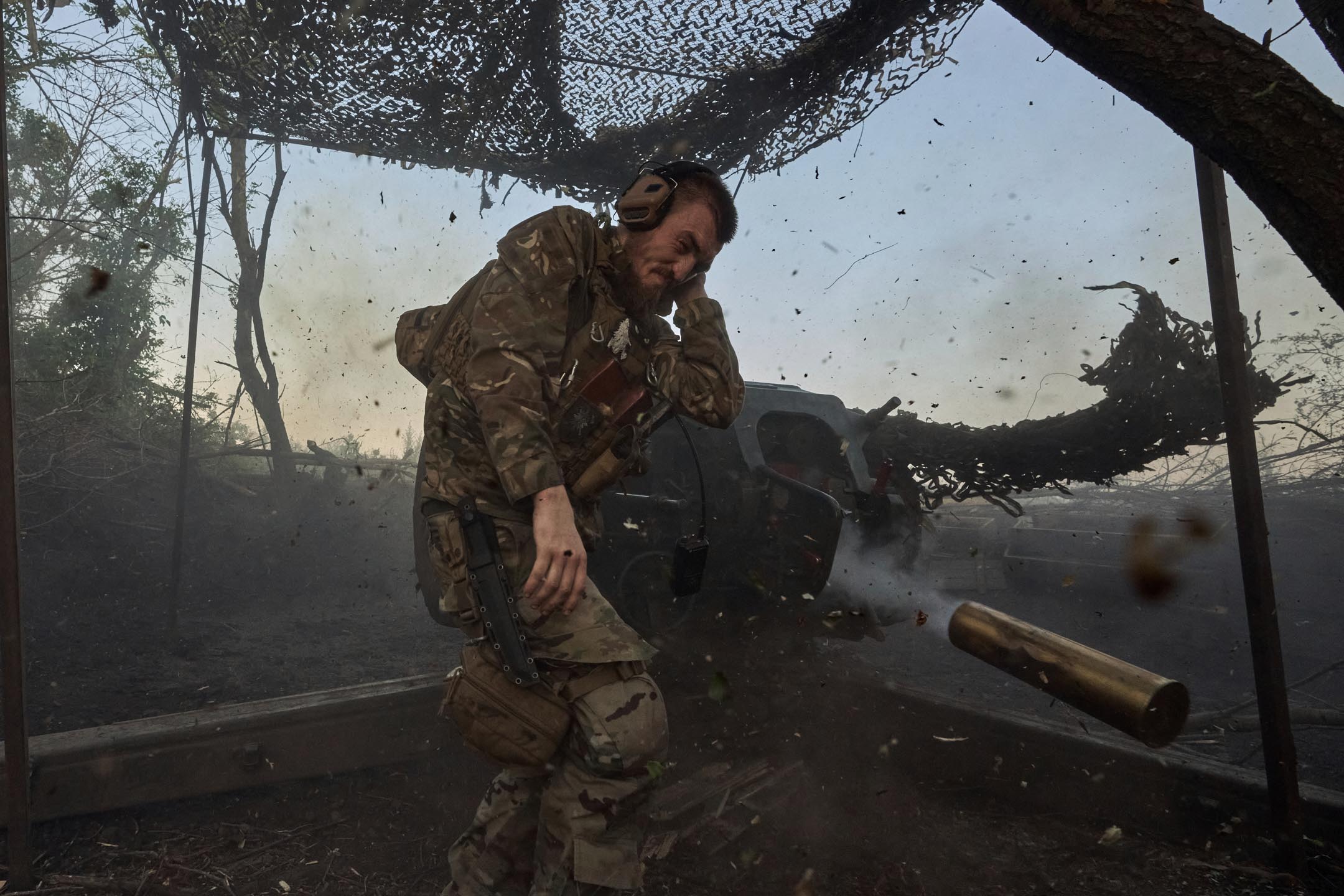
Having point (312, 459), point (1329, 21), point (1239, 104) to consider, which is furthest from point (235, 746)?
point (312, 459)

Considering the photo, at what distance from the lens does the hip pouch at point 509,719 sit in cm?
202

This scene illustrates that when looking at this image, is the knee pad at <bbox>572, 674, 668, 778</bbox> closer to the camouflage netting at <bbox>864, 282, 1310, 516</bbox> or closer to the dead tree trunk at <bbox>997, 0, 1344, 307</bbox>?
the dead tree trunk at <bbox>997, 0, 1344, 307</bbox>

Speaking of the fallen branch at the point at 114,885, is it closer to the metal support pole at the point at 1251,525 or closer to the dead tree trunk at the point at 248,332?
the metal support pole at the point at 1251,525

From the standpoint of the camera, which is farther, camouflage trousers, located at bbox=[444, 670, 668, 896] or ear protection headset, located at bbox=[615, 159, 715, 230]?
ear protection headset, located at bbox=[615, 159, 715, 230]

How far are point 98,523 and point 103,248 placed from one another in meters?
3.10

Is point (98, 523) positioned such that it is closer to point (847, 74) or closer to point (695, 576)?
point (695, 576)

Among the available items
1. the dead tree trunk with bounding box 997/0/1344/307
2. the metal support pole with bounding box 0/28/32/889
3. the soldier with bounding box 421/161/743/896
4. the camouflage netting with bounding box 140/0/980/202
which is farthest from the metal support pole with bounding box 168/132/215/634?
the dead tree trunk with bounding box 997/0/1344/307

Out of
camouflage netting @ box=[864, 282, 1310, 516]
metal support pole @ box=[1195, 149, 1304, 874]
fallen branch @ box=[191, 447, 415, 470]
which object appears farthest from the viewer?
fallen branch @ box=[191, 447, 415, 470]

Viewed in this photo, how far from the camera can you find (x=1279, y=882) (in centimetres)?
254

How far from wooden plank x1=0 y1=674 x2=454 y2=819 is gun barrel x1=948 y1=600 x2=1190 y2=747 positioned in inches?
93.2

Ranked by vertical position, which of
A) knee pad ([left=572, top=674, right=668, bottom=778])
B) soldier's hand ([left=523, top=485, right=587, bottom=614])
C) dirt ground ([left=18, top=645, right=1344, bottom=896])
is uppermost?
soldier's hand ([left=523, top=485, right=587, bottom=614])

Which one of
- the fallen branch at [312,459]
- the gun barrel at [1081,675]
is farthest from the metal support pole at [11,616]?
the fallen branch at [312,459]

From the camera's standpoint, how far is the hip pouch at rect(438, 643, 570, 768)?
202cm

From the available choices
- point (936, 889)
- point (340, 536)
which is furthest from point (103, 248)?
point (936, 889)
